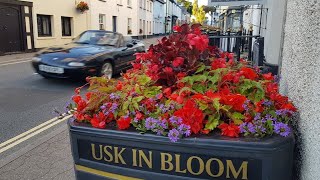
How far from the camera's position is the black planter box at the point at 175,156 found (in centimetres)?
135

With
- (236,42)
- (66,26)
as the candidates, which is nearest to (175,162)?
(236,42)

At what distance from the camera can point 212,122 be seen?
152 cm

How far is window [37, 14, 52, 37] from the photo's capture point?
17.9 m

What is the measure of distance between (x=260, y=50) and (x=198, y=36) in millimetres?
2501

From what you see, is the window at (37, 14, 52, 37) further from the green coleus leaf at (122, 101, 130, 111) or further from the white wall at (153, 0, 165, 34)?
the white wall at (153, 0, 165, 34)

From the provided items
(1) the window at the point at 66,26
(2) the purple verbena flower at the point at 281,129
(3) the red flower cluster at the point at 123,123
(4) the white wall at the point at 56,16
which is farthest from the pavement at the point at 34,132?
(1) the window at the point at 66,26

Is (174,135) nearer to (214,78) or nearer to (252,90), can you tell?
(214,78)

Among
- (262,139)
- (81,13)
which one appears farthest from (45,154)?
(81,13)

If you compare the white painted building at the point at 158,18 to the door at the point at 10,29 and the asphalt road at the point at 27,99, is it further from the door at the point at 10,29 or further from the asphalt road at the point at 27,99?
the asphalt road at the point at 27,99

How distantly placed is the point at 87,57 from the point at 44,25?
40.1 feet

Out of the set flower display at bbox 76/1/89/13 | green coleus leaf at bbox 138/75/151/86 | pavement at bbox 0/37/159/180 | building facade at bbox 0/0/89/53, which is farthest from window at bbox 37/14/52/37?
green coleus leaf at bbox 138/75/151/86

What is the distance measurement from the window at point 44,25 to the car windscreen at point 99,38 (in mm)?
9748

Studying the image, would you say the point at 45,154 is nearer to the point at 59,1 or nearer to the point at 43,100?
the point at 43,100

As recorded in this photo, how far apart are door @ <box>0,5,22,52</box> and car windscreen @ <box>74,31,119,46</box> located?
26.4ft
